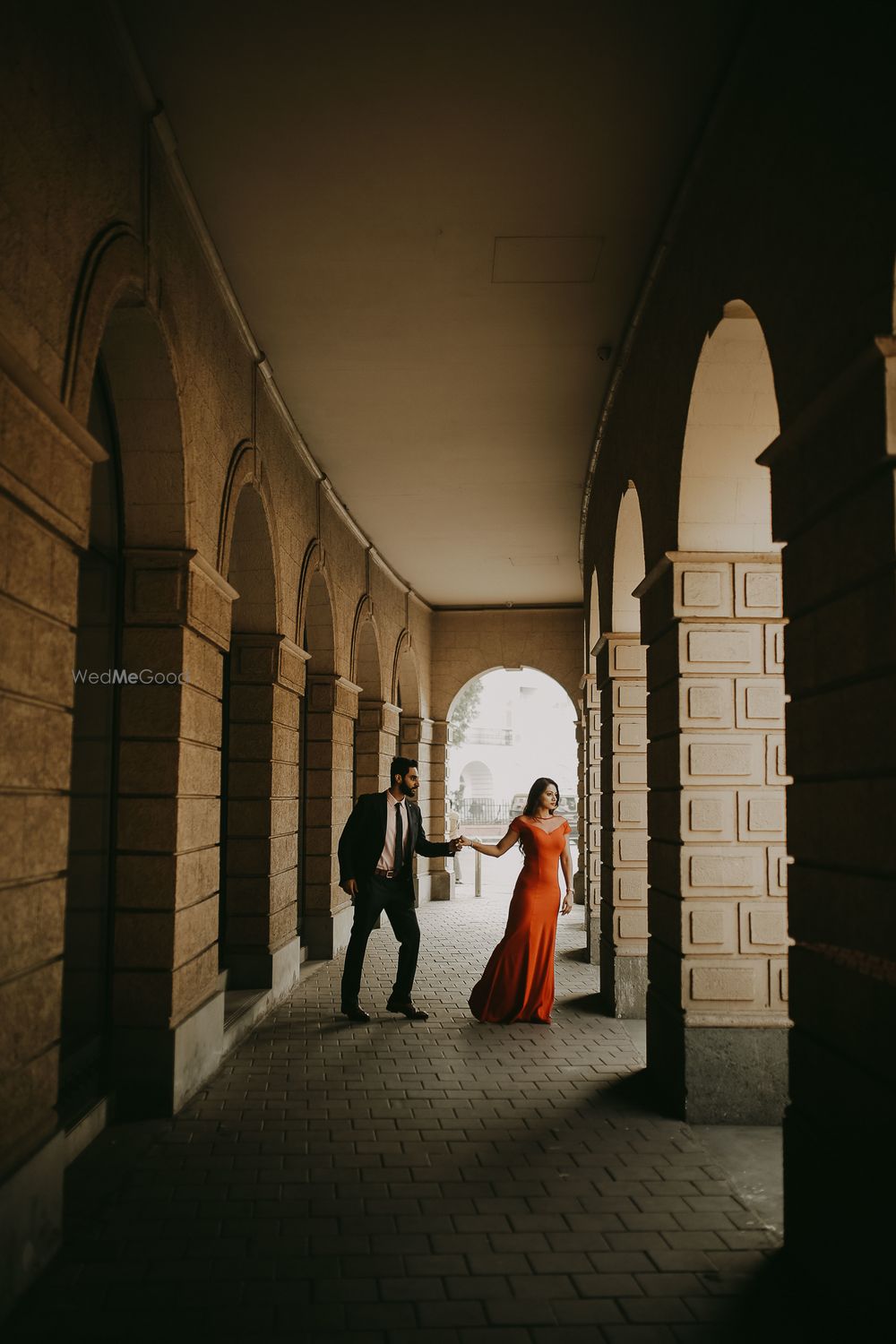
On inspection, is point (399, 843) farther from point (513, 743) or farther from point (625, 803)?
point (513, 743)

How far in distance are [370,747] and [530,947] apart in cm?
697

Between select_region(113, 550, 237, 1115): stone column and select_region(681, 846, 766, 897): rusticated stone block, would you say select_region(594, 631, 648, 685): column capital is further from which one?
select_region(113, 550, 237, 1115): stone column

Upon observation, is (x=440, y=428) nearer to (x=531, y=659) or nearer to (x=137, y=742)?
(x=137, y=742)

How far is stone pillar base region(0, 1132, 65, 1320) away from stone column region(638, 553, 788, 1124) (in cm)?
316

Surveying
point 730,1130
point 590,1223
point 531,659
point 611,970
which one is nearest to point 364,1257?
point 590,1223

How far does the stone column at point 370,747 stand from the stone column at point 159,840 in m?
8.30

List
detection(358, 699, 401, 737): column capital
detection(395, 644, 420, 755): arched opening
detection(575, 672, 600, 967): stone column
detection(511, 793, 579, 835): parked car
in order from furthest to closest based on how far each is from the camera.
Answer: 1. detection(511, 793, 579, 835): parked car
2. detection(395, 644, 420, 755): arched opening
3. detection(358, 699, 401, 737): column capital
4. detection(575, 672, 600, 967): stone column

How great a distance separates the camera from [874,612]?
3184 millimetres

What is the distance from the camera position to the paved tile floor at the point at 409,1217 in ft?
11.3

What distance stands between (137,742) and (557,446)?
557 cm

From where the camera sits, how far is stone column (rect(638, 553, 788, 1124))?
5535mm

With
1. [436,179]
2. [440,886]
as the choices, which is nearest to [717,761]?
[436,179]

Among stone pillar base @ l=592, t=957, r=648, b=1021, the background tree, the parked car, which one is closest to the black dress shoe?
stone pillar base @ l=592, t=957, r=648, b=1021

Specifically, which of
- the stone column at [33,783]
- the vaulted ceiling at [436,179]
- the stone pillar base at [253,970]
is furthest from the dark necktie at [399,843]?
the stone column at [33,783]
